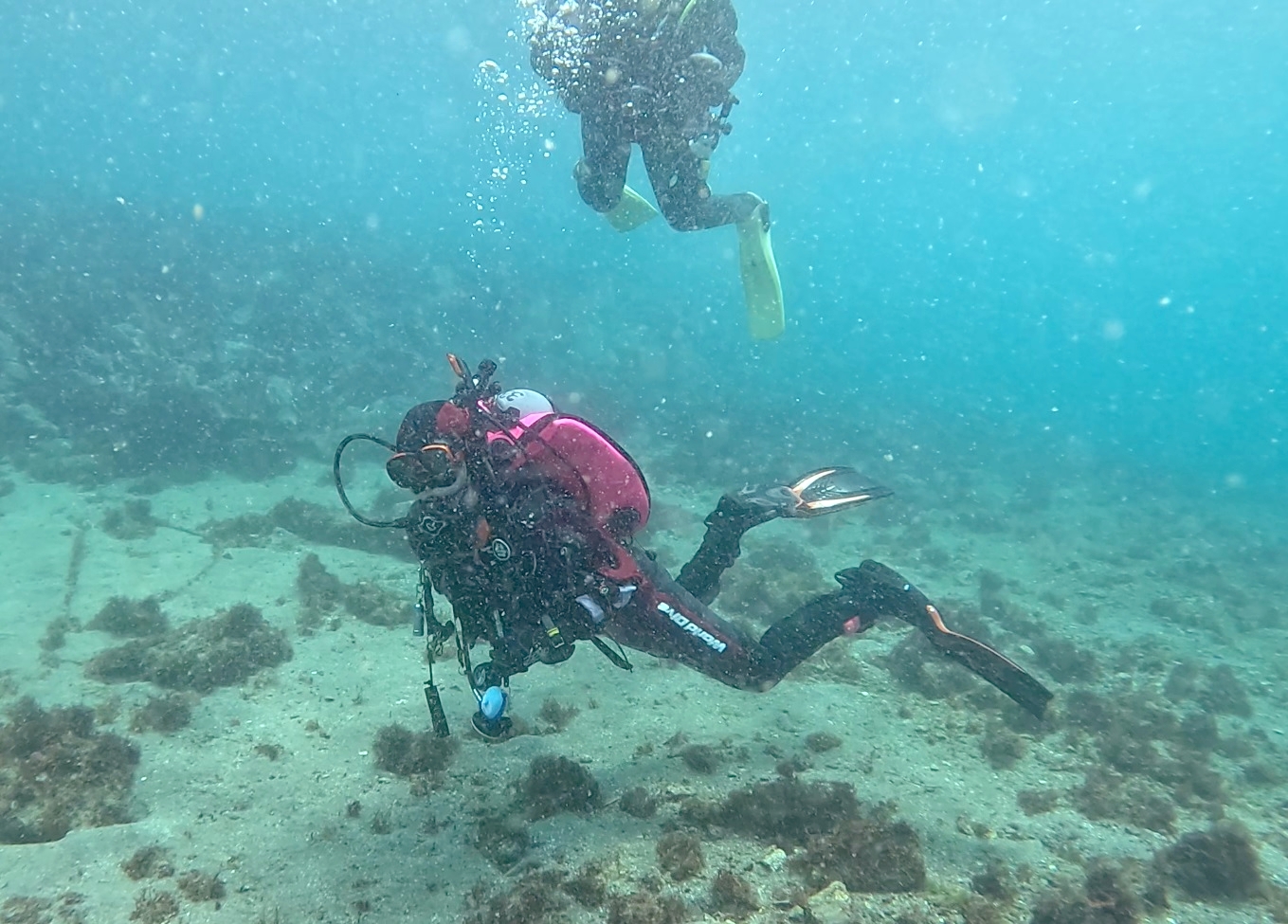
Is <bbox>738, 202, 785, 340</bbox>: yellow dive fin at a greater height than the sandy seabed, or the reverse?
<bbox>738, 202, 785, 340</bbox>: yellow dive fin

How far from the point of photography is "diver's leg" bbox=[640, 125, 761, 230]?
31.0 feet

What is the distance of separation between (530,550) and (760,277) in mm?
10217

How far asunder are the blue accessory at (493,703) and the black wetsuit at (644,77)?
7.75 meters

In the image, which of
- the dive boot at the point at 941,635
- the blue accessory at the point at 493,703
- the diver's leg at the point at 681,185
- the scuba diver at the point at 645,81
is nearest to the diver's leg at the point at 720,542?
the dive boot at the point at 941,635

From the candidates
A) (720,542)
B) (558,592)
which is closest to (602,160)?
(720,542)

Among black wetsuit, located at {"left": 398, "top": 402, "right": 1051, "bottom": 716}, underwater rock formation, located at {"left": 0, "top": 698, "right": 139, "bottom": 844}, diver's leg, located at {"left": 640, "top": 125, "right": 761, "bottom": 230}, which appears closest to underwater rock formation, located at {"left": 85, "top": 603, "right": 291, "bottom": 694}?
underwater rock formation, located at {"left": 0, "top": 698, "right": 139, "bottom": 844}

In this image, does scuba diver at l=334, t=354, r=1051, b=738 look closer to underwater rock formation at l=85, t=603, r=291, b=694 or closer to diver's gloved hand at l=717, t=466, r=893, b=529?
diver's gloved hand at l=717, t=466, r=893, b=529

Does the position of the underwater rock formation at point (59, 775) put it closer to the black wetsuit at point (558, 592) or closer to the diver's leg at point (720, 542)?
the black wetsuit at point (558, 592)

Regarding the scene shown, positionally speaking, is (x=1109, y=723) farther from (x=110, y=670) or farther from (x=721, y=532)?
(x=110, y=670)

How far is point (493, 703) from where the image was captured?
4547 millimetres

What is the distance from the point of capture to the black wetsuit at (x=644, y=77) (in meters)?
8.49

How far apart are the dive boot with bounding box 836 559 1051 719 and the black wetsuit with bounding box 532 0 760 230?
6674mm

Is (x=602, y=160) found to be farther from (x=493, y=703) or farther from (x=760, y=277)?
(x=493, y=703)

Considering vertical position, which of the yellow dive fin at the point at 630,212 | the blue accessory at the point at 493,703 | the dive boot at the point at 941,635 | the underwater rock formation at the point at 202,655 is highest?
the yellow dive fin at the point at 630,212
